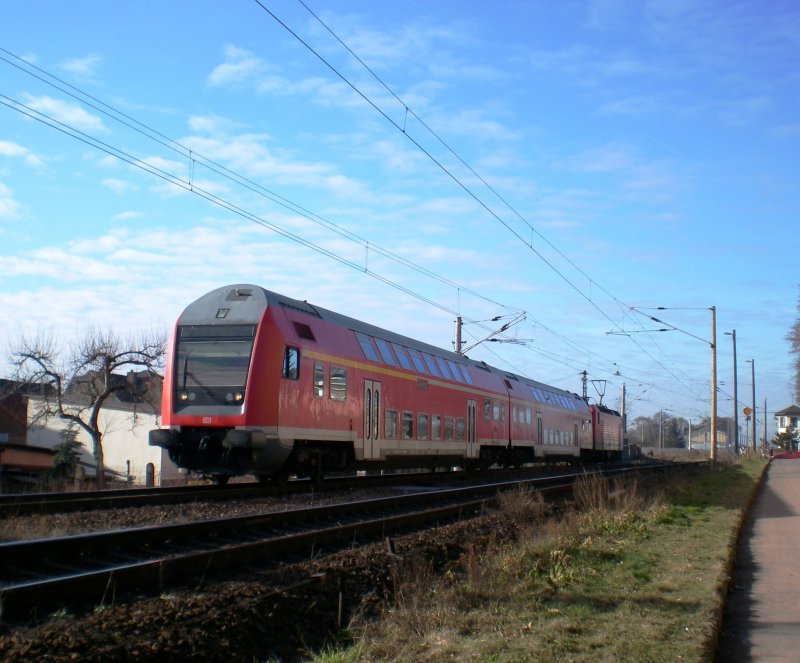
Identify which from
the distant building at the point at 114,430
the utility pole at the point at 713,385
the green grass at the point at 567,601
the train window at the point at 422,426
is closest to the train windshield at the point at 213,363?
the green grass at the point at 567,601

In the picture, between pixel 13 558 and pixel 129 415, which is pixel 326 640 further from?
pixel 129 415

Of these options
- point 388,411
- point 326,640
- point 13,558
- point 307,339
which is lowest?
point 326,640

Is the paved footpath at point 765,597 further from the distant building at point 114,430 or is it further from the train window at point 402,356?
the distant building at point 114,430

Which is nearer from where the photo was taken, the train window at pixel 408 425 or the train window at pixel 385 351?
the train window at pixel 385 351

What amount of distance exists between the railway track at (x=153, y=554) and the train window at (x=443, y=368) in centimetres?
1155

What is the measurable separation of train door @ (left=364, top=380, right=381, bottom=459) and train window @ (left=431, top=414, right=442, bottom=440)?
362 centimetres

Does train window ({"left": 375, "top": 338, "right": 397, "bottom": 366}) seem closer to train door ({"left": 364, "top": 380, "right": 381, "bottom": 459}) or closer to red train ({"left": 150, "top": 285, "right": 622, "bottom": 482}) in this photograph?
red train ({"left": 150, "top": 285, "right": 622, "bottom": 482})

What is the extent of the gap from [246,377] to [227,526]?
5.33m

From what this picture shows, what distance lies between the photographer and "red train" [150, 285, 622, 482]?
48.4ft

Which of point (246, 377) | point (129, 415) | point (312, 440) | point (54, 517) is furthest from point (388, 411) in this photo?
point (129, 415)

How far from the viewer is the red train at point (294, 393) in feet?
48.4

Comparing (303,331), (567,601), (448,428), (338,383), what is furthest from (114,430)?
(567,601)

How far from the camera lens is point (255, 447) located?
1433 cm

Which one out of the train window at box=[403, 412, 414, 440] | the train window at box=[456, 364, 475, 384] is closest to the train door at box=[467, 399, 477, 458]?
the train window at box=[456, 364, 475, 384]
